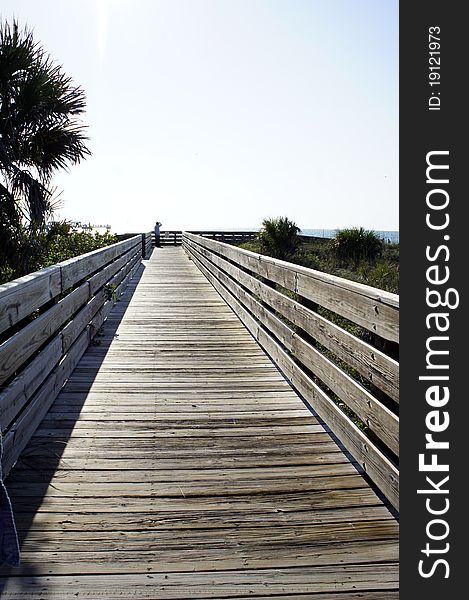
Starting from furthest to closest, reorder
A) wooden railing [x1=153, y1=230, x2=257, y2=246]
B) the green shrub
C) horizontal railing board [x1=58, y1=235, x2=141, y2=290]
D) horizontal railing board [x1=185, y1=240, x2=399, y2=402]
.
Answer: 1. wooden railing [x1=153, y1=230, x2=257, y2=246]
2. the green shrub
3. horizontal railing board [x1=58, y1=235, x2=141, y2=290]
4. horizontal railing board [x1=185, y1=240, x2=399, y2=402]

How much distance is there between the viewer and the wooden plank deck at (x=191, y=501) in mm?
2361

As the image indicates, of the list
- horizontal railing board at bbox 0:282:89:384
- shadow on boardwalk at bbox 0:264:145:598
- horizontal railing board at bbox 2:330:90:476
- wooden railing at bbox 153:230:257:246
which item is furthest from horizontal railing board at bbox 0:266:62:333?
wooden railing at bbox 153:230:257:246

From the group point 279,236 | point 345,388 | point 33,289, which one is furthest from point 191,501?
point 279,236

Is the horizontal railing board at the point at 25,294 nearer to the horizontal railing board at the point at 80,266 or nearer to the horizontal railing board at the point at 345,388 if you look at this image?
the horizontal railing board at the point at 80,266

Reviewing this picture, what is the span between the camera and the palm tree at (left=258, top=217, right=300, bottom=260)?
21906 mm

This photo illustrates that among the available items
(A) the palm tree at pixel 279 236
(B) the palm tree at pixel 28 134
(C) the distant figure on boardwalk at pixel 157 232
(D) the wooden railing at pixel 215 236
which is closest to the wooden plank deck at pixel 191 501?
(B) the palm tree at pixel 28 134

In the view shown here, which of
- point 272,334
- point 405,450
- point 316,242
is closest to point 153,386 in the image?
point 272,334

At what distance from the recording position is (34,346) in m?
3.76

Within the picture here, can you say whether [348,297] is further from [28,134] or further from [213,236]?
[213,236]

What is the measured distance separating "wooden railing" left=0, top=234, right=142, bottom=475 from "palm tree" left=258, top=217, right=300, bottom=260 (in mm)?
16001

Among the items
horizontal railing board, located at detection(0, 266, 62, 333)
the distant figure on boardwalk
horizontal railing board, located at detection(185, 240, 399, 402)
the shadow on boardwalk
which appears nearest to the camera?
the shadow on boardwalk

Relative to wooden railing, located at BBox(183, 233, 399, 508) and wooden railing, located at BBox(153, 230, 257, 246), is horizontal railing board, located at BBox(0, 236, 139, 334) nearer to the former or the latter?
wooden railing, located at BBox(183, 233, 399, 508)

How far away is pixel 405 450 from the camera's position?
2.55 meters

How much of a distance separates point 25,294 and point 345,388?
2.07 m
